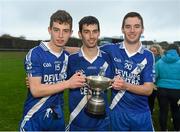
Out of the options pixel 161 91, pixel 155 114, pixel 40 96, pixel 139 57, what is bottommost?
pixel 155 114

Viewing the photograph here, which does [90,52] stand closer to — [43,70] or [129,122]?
[43,70]

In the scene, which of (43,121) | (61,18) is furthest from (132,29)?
(43,121)

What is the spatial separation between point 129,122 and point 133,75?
564 millimetres

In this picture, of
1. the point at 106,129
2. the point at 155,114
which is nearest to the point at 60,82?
the point at 106,129

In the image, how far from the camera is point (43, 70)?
4547 millimetres

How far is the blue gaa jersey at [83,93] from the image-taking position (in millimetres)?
4812

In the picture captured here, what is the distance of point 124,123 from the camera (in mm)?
4844

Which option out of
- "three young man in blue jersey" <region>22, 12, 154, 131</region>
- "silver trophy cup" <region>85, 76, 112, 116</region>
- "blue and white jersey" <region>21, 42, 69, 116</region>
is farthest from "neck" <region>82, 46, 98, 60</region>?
"silver trophy cup" <region>85, 76, 112, 116</region>

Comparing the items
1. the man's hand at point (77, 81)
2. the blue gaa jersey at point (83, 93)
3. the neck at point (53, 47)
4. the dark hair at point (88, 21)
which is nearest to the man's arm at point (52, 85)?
the man's hand at point (77, 81)

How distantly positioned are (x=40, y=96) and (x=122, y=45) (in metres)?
1.28

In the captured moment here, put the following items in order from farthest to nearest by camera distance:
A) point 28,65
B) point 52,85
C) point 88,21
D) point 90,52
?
point 90,52
point 88,21
point 28,65
point 52,85

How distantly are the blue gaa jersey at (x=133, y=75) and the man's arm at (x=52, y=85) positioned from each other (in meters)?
0.77

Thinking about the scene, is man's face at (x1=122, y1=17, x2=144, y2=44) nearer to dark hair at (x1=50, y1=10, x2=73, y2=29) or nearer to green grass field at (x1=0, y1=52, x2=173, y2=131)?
dark hair at (x1=50, y1=10, x2=73, y2=29)

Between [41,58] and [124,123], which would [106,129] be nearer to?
[124,123]
